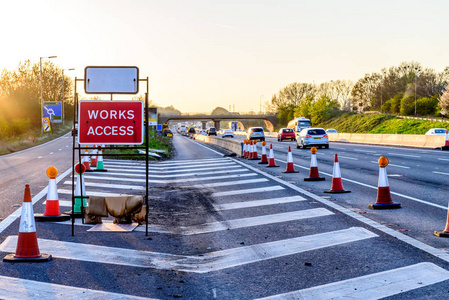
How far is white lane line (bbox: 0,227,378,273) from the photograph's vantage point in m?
6.38

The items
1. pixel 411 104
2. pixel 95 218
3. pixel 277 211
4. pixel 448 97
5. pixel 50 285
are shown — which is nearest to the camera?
pixel 50 285

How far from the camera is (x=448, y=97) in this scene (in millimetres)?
87375

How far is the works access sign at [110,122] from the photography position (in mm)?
8469

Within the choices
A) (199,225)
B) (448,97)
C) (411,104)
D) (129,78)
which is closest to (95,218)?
(199,225)

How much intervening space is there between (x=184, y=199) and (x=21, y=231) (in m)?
6.01

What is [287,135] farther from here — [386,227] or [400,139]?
[386,227]

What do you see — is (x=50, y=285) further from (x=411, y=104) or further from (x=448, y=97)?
(x=411, y=104)

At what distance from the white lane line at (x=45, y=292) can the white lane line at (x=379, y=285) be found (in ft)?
5.01

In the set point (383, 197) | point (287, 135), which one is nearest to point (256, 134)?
point (287, 135)

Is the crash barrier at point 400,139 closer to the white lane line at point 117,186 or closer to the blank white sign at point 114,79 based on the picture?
the white lane line at point 117,186

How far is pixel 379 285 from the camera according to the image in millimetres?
5340

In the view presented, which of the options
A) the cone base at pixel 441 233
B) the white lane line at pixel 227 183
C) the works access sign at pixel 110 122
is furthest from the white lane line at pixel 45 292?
the white lane line at pixel 227 183

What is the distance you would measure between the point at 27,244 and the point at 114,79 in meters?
3.06

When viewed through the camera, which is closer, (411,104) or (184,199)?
(184,199)
